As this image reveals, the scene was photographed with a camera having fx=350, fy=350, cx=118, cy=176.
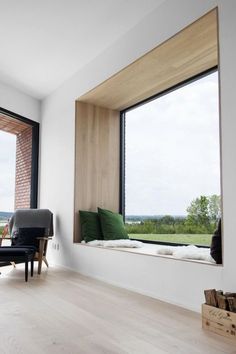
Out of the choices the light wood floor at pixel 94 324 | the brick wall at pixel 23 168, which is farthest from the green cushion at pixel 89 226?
the brick wall at pixel 23 168

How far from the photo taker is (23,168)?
20.3ft

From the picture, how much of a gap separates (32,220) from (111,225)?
1.20 meters

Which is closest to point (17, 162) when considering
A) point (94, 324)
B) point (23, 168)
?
point (23, 168)

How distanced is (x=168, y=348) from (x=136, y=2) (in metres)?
3.22

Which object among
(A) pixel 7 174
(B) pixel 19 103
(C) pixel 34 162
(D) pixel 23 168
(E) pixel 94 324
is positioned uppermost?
(B) pixel 19 103

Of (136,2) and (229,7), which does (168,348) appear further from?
(136,2)

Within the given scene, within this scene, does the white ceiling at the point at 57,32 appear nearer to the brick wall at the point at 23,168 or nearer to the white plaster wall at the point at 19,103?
the white plaster wall at the point at 19,103

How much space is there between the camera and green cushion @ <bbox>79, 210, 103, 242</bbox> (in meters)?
4.86

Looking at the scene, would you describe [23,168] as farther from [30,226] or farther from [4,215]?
[30,226]

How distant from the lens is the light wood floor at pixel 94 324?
219 centimetres

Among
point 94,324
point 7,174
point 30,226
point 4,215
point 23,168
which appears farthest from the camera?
point 23,168

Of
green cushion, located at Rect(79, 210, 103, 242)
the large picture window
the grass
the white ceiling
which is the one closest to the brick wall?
the large picture window

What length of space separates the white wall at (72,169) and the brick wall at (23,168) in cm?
30

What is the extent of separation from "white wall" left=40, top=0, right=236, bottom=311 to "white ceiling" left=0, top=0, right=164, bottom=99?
0.16 meters
